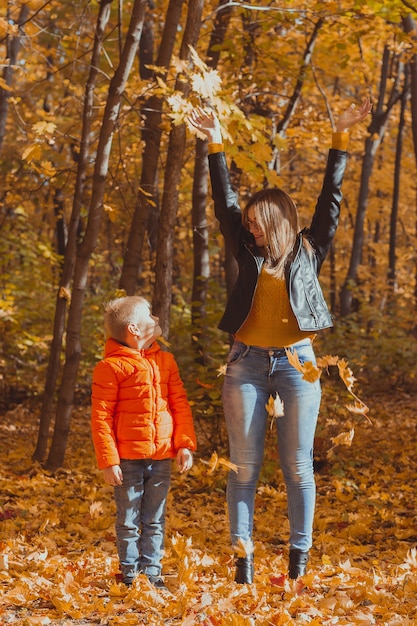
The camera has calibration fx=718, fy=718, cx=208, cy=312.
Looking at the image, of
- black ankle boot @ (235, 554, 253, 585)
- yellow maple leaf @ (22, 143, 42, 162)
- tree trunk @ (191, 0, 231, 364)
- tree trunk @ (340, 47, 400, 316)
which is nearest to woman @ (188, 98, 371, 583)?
black ankle boot @ (235, 554, 253, 585)

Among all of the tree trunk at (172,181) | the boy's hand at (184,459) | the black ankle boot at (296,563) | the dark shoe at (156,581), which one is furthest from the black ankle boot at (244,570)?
the tree trunk at (172,181)

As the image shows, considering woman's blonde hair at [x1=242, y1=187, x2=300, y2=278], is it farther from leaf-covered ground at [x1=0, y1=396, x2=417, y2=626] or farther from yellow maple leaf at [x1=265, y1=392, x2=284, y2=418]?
leaf-covered ground at [x1=0, y1=396, x2=417, y2=626]

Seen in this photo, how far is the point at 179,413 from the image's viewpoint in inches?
139

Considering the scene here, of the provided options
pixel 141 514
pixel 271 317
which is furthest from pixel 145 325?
pixel 141 514

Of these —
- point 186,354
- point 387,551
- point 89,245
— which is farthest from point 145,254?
point 387,551

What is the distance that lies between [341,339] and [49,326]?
4909 mm

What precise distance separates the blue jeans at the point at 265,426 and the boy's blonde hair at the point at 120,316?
53cm

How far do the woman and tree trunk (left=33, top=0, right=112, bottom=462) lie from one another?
12.3 ft

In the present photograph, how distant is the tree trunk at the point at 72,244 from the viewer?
6.81 m

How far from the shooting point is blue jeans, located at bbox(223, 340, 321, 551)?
3279 millimetres

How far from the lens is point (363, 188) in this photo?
14.1 m

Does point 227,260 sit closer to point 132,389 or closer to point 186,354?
point 186,354

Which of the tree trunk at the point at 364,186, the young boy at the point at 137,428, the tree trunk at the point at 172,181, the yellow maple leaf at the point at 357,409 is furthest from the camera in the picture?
the tree trunk at the point at 364,186

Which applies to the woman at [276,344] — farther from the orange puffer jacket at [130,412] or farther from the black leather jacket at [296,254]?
the orange puffer jacket at [130,412]
